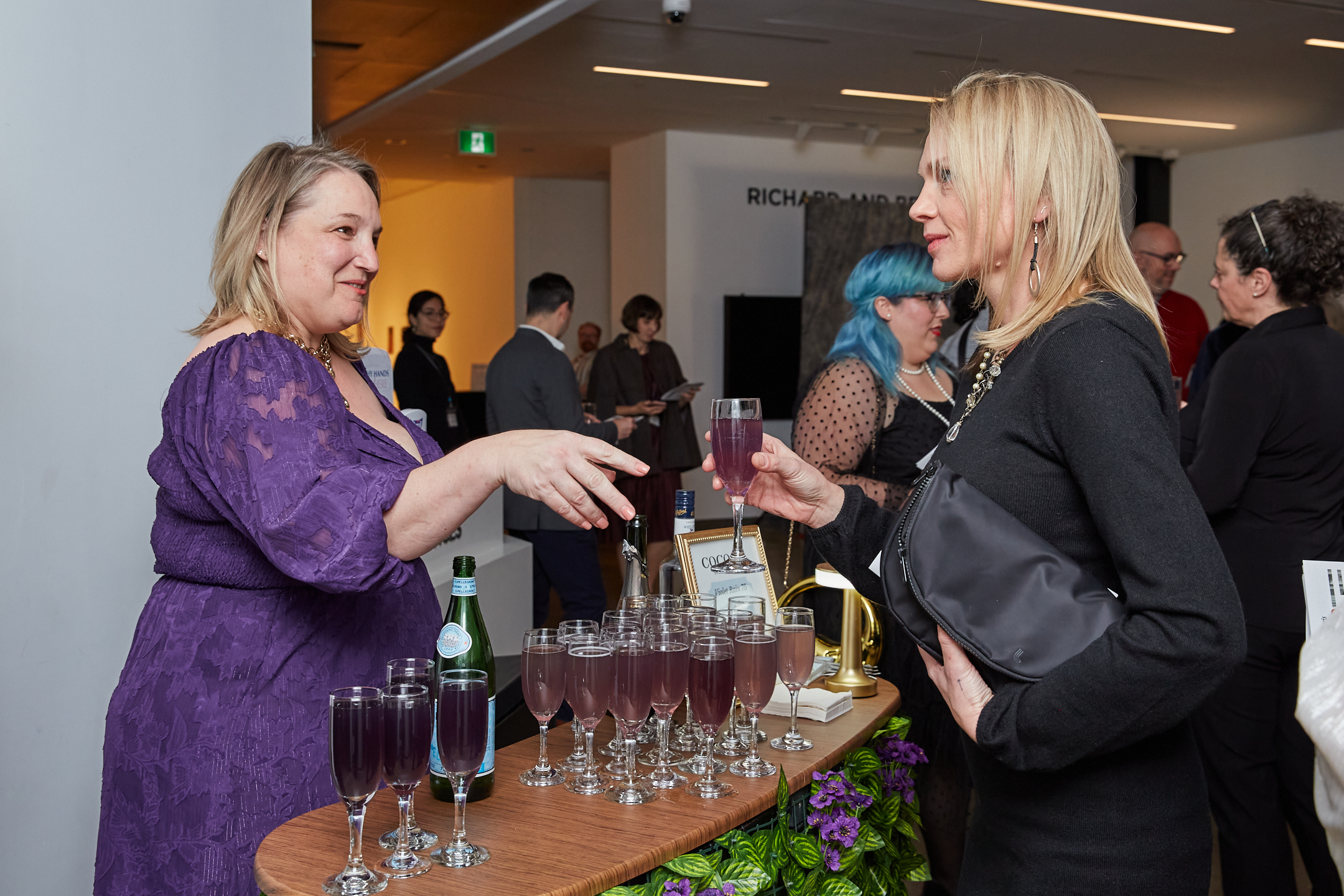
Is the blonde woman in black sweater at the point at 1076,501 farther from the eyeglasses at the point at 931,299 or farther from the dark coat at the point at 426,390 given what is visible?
the dark coat at the point at 426,390

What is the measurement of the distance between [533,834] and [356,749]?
302 mm

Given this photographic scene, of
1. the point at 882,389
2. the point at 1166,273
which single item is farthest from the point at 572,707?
the point at 1166,273

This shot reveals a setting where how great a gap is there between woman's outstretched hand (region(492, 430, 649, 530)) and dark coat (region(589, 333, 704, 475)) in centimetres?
504

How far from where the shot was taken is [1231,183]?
10.3 metres

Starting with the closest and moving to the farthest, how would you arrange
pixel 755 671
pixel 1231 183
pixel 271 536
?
pixel 271 536 → pixel 755 671 → pixel 1231 183

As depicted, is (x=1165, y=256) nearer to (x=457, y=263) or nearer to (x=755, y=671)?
(x=755, y=671)

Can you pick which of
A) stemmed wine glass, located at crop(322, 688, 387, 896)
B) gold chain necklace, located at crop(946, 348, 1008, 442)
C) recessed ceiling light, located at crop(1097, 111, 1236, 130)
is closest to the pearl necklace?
gold chain necklace, located at crop(946, 348, 1008, 442)

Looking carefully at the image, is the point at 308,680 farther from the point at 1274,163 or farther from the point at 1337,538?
the point at 1274,163

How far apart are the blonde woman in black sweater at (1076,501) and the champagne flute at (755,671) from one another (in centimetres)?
29

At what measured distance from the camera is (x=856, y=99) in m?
8.45

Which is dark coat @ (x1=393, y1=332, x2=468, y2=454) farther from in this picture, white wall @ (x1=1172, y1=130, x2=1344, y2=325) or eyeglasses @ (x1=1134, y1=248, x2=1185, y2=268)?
white wall @ (x1=1172, y1=130, x2=1344, y2=325)

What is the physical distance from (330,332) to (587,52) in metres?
5.51

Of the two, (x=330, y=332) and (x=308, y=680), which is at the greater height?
(x=330, y=332)

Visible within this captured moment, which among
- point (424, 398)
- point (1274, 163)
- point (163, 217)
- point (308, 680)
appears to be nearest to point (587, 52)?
point (424, 398)
